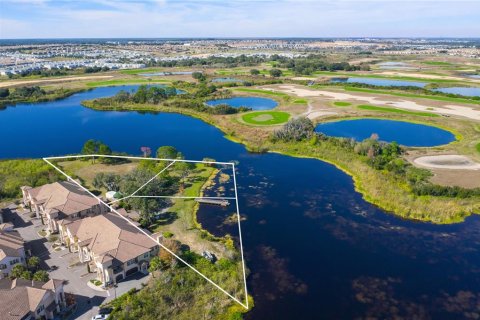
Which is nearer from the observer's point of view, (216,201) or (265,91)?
(216,201)

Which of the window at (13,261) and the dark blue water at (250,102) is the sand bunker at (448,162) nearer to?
the dark blue water at (250,102)

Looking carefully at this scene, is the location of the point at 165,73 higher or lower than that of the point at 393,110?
higher

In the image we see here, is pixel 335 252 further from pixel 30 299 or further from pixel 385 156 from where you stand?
pixel 385 156

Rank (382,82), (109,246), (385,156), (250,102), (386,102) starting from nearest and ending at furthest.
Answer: (109,246), (385,156), (386,102), (250,102), (382,82)

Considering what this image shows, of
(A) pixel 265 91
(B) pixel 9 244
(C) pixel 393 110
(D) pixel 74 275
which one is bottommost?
(D) pixel 74 275

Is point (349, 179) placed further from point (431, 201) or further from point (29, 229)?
point (29, 229)

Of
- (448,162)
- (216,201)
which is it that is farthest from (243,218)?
(448,162)

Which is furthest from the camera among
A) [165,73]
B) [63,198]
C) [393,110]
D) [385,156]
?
[165,73]

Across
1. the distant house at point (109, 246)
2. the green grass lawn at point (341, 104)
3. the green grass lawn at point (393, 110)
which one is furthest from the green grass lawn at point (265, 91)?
the distant house at point (109, 246)
